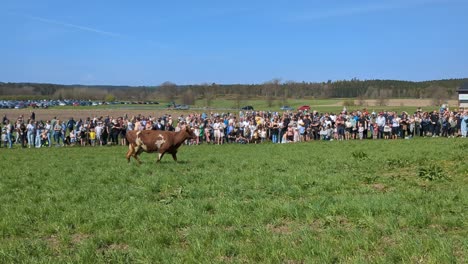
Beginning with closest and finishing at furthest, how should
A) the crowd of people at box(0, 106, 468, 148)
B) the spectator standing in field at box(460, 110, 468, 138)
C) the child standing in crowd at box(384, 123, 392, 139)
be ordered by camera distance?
the spectator standing in field at box(460, 110, 468, 138)
the crowd of people at box(0, 106, 468, 148)
the child standing in crowd at box(384, 123, 392, 139)

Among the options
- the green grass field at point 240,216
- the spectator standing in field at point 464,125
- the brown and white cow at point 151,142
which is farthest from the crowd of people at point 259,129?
the green grass field at point 240,216

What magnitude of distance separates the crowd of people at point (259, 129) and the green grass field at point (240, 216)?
16392 mm

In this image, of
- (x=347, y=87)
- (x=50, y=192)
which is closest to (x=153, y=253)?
(x=50, y=192)

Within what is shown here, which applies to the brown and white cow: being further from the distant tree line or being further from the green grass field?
the distant tree line

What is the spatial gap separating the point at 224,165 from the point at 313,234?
28.9 ft

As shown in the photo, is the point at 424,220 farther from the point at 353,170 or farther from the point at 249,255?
the point at 353,170

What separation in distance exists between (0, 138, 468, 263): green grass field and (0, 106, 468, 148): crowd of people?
16392 millimetres

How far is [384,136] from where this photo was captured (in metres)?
30.5

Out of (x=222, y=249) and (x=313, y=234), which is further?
(x=313, y=234)

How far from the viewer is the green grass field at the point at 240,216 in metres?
6.19

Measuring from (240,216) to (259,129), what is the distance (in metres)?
22.7

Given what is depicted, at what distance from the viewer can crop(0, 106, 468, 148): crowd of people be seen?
29.5 meters

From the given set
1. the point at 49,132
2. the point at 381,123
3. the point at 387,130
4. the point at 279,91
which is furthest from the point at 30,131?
the point at 279,91

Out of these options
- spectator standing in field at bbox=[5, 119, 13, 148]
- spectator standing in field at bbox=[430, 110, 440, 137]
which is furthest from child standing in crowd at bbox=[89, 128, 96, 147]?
spectator standing in field at bbox=[430, 110, 440, 137]
